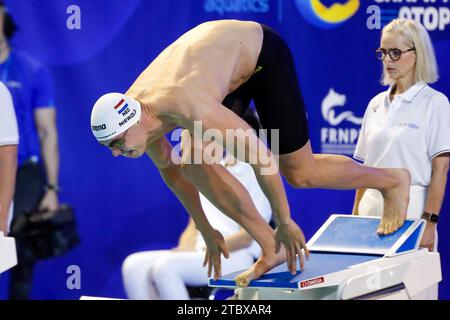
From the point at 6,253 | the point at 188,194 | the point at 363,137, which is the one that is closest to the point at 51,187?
the point at 6,253

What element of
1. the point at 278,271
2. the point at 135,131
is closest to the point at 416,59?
the point at 278,271

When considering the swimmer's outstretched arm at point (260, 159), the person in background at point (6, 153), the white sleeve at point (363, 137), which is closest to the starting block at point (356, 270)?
the swimmer's outstretched arm at point (260, 159)

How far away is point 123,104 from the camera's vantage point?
12.9ft

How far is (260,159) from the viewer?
13.3 ft

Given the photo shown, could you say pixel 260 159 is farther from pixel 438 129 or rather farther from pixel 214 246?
pixel 438 129

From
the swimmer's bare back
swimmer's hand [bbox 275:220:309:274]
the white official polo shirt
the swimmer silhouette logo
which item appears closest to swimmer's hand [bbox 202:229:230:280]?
swimmer's hand [bbox 275:220:309:274]

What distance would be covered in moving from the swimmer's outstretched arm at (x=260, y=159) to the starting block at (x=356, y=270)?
0.56ft

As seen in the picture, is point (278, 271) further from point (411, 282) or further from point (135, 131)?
point (135, 131)

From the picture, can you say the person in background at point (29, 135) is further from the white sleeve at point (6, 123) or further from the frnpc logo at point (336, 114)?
the frnpc logo at point (336, 114)

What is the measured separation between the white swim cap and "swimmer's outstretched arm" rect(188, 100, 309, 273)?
275mm

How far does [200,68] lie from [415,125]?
174 centimetres

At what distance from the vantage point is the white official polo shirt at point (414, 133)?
534 cm

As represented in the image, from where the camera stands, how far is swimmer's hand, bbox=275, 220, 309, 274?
4.22 metres
